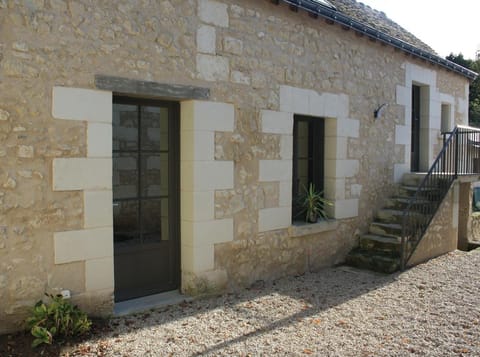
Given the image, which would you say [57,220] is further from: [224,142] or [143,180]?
[224,142]

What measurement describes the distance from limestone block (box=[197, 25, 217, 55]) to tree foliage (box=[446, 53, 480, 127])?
693 inches

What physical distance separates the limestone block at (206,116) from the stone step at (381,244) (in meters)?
3.16

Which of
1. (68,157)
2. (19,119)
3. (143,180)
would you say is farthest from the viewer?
(143,180)

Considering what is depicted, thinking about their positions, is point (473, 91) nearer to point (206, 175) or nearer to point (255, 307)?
point (206, 175)

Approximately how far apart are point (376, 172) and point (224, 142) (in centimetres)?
333

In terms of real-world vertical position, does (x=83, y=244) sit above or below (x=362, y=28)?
below

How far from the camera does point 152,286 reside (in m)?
4.60

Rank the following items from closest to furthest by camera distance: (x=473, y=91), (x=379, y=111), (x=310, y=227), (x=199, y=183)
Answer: (x=199, y=183) → (x=310, y=227) → (x=379, y=111) → (x=473, y=91)

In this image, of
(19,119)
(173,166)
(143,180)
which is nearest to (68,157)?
(19,119)

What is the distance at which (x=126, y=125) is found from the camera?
4609mm

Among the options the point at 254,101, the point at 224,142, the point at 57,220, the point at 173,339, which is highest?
the point at 254,101

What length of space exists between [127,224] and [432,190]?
5117 millimetres

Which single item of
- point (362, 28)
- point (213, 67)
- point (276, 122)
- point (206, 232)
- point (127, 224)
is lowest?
point (206, 232)

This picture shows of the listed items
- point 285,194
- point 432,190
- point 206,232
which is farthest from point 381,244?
point 206,232
